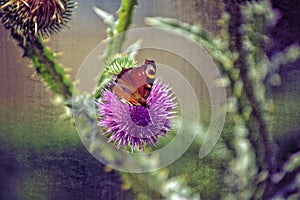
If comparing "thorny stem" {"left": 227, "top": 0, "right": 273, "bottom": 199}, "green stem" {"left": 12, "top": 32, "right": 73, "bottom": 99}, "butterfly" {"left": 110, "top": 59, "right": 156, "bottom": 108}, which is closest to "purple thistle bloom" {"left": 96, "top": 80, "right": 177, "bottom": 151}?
"butterfly" {"left": 110, "top": 59, "right": 156, "bottom": 108}

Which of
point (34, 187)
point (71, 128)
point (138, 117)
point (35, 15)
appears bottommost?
point (34, 187)

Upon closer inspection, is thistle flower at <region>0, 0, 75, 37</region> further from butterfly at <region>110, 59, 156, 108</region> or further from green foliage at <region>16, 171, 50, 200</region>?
green foliage at <region>16, 171, 50, 200</region>

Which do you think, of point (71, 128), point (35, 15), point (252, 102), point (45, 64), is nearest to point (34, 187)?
point (71, 128)

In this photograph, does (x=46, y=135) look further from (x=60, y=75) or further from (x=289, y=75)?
(x=289, y=75)

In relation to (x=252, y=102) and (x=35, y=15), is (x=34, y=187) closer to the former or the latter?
(x=35, y=15)

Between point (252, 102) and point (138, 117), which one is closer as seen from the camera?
point (138, 117)

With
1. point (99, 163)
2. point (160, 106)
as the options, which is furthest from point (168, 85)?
point (99, 163)

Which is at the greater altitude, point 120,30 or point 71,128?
point 120,30
